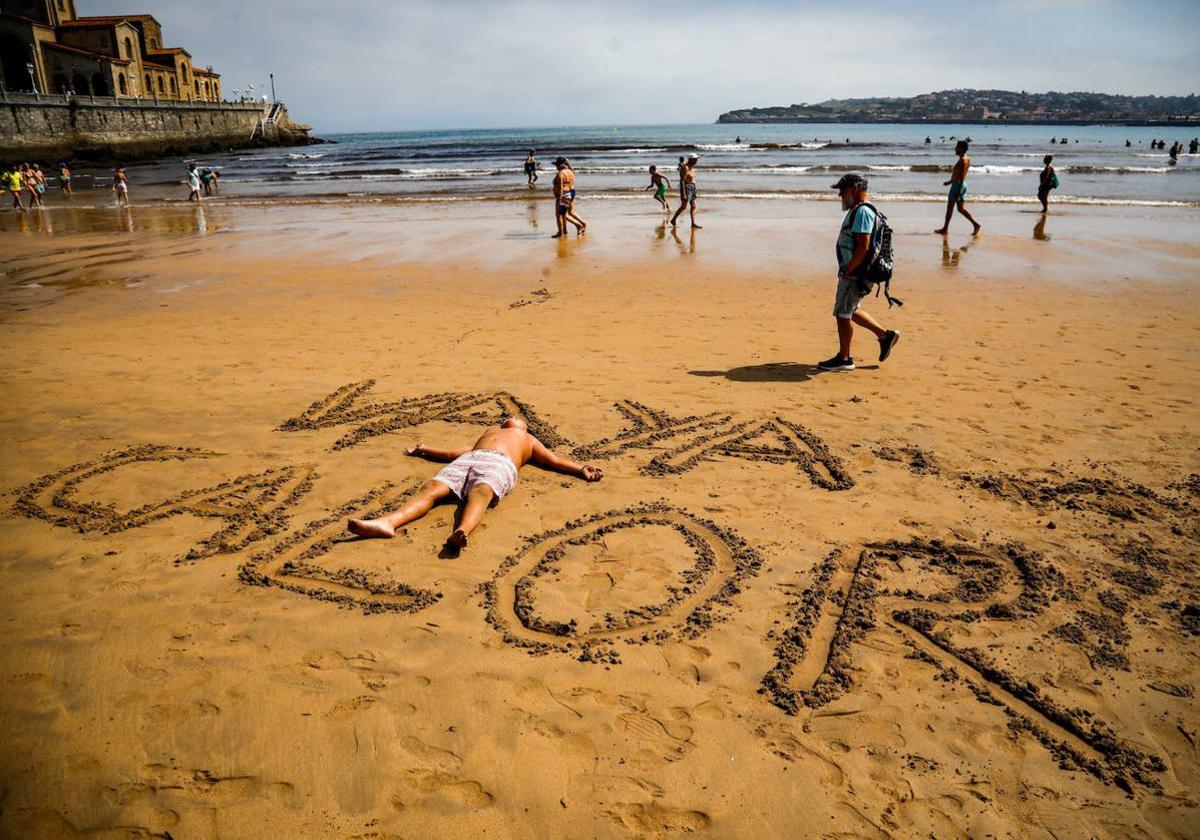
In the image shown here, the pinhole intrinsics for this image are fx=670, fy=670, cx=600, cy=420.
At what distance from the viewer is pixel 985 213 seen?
20281 millimetres

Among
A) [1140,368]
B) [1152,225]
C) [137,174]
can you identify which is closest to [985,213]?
[1152,225]

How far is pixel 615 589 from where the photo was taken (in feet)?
12.3

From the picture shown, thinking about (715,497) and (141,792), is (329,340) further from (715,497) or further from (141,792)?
(141,792)

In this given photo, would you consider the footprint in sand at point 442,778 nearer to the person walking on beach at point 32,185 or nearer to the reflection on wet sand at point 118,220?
the reflection on wet sand at point 118,220

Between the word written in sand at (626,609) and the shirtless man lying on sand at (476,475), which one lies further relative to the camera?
the shirtless man lying on sand at (476,475)

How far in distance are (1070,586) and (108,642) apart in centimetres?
505

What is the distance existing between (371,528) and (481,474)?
805mm

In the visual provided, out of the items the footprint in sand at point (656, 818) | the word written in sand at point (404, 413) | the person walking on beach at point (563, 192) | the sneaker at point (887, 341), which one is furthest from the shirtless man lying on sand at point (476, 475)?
the person walking on beach at point (563, 192)

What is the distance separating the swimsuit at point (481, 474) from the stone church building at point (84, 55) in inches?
2869

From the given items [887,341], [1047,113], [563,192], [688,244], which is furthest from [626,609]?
[1047,113]

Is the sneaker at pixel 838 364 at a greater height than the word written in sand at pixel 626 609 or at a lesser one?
greater

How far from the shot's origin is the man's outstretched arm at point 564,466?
495 centimetres

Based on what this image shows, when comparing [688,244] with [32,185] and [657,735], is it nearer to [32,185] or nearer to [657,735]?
[657,735]

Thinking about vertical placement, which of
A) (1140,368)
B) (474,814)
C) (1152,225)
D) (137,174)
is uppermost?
(137,174)
